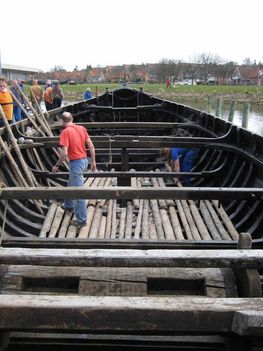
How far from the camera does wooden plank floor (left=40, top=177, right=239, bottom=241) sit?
4.81m

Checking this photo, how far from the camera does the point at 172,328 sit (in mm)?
A: 1924

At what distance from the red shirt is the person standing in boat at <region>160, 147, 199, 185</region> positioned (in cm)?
256

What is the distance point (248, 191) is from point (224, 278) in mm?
1281

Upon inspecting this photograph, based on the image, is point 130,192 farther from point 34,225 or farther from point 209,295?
point 34,225

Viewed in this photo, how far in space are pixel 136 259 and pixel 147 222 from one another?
3068mm

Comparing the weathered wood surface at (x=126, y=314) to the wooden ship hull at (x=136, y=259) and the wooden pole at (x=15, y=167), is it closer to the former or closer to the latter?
the wooden ship hull at (x=136, y=259)

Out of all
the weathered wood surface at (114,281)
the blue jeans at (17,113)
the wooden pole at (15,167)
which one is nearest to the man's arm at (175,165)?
the wooden pole at (15,167)

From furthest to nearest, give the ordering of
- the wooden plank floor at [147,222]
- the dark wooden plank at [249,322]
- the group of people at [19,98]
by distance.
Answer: the group of people at [19,98]
the wooden plank floor at [147,222]
the dark wooden plank at [249,322]

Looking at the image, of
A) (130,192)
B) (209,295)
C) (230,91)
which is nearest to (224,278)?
(209,295)

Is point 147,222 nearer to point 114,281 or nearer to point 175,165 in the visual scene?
point 175,165

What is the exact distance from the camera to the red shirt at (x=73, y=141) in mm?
5099

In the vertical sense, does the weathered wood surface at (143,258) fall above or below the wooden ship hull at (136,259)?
above

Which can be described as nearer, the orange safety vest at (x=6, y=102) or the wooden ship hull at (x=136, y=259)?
the wooden ship hull at (x=136, y=259)

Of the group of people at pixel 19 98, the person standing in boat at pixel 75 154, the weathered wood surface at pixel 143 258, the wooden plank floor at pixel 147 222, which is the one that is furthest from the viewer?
the group of people at pixel 19 98
